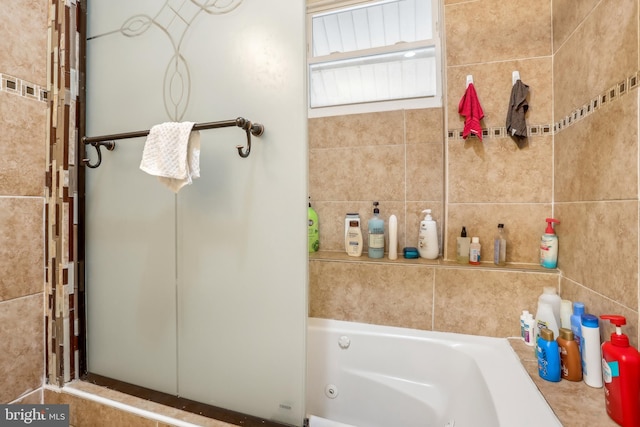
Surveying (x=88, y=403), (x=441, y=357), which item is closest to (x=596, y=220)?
(x=441, y=357)

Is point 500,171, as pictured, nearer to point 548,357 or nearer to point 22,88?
point 548,357

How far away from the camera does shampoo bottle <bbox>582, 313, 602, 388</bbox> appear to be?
87 cm

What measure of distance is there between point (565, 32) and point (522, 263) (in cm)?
102

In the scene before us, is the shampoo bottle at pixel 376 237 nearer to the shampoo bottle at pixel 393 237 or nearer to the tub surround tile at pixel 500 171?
the shampoo bottle at pixel 393 237

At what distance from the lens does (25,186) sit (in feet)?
3.24

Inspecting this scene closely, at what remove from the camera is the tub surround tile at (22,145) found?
→ 0.94 metres

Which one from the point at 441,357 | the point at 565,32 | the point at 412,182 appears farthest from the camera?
the point at 412,182

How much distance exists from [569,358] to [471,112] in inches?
42.1

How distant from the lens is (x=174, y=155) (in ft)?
2.81

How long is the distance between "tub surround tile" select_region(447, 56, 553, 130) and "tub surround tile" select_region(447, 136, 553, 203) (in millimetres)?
108

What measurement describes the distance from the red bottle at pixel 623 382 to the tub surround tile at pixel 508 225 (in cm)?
71

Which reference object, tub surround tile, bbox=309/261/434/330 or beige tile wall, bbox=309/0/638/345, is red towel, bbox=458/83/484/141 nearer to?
beige tile wall, bbox=309/0/638/345

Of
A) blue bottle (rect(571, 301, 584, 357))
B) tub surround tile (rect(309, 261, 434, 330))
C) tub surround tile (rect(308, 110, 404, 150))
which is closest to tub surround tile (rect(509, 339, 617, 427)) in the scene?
blue bottle (rect(571, 301, 584, 357))

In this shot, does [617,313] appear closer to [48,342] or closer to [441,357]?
[441,357]
